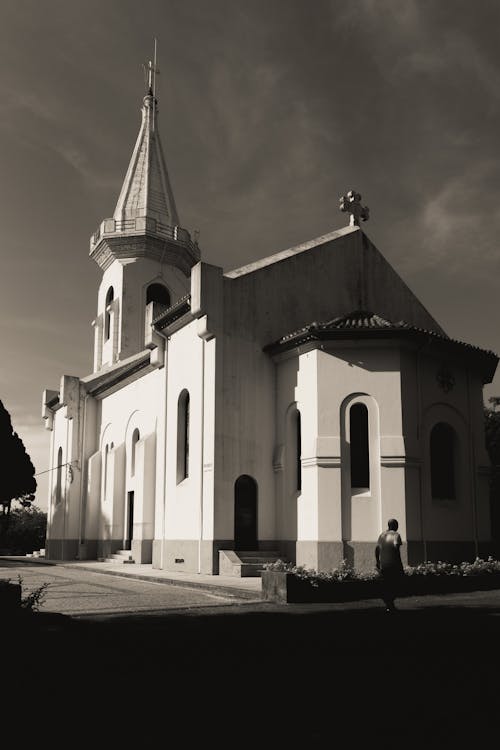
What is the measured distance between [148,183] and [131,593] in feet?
91.7

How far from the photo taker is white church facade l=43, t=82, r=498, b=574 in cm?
1902

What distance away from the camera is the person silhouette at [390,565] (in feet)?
37.2

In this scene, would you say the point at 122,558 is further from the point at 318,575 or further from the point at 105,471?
the point at 318,575

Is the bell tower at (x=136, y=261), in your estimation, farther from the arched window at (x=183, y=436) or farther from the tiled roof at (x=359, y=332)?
the tiled roof at (x=359, y=332)

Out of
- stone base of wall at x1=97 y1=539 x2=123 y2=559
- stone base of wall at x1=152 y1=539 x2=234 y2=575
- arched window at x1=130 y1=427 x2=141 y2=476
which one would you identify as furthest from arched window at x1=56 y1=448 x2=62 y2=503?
stone base of wall at x1=152 y1=539 x2=234 y2=575

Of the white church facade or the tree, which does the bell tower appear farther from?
the white church facade

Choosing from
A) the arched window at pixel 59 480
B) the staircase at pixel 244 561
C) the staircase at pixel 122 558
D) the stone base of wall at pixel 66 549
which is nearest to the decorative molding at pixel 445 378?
the staircase at pixel 244 561

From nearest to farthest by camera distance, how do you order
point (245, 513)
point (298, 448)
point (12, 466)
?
point (245, 513), point (298, 448), point (12, 466)

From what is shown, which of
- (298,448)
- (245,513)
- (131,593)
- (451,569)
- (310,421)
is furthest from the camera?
(298,448)

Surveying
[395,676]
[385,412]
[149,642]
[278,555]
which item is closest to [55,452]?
[278,555]

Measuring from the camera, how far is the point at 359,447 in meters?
19.5

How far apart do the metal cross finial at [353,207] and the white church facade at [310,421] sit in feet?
0.20

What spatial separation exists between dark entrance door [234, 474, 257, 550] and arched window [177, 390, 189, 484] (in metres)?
2.55

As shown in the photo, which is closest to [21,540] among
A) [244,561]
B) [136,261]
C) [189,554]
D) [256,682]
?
[136,261]
